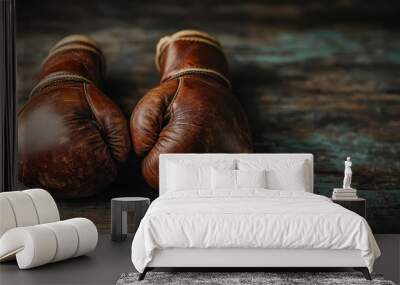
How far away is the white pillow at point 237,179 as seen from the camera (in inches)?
245

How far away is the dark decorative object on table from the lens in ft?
22.1

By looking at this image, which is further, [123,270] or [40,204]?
[40,204]

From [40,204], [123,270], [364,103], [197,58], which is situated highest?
[197,58]

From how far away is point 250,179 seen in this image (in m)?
6.24

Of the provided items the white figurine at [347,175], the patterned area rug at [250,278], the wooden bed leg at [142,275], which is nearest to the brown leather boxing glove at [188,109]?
the white figurine at [347,175]

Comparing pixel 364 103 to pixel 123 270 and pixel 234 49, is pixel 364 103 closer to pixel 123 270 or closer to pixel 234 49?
pixel 234 49

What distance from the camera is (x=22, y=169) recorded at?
7.04 m

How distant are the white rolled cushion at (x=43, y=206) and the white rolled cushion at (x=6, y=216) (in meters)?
0.30

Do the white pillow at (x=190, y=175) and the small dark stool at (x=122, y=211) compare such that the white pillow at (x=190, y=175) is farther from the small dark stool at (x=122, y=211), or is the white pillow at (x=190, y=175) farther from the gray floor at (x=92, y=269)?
the gray floor at (x=92, y=269)

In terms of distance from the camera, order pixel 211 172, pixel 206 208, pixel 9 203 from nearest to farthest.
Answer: pixel 206 208, pixel 9 203, pixel 211 172

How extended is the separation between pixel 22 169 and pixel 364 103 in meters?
3.86

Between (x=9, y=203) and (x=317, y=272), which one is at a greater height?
(x=9, y=203)

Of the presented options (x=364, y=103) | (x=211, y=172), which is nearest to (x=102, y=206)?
(x=211, y=172)

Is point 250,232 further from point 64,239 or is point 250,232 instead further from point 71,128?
point 71,128
